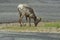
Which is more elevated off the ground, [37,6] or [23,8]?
[23,8]

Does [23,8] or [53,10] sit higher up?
[23,8]

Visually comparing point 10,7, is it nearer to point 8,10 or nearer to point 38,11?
point 8,10

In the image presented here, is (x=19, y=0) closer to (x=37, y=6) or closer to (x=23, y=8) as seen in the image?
(x=37, y=6)

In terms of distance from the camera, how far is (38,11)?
30000mm

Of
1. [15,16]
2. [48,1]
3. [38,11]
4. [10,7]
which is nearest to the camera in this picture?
[15,16]

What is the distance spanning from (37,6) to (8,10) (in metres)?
3.24

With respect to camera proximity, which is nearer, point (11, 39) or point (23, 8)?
point (11, 39)

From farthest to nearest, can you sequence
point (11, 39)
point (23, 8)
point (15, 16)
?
point (15, 16), point (23, 8), point (11, 39)

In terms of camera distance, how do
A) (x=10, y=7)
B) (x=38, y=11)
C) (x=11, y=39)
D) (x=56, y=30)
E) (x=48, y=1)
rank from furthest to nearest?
(x=48, y=1) → (x=10, y=7) → (x=38, y=11) → (x=56, y=30) → (x=11, y=39)

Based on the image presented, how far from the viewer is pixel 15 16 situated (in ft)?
91.1

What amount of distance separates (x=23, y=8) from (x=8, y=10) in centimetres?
828

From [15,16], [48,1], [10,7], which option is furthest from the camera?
[48,1]

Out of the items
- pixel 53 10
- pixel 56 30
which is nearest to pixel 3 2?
pixel 53 10

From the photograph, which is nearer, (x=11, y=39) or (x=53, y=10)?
(x=11, y=39)
